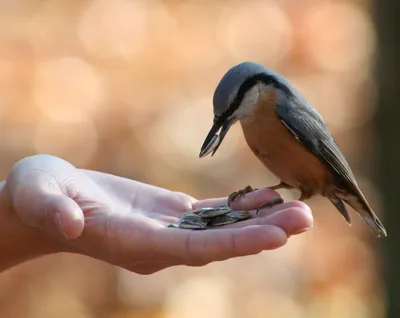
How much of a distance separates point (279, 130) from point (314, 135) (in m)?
0.15

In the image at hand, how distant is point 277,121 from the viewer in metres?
2.06

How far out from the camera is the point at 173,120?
3.91 m

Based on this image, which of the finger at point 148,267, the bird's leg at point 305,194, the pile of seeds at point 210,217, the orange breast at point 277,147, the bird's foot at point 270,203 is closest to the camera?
the finger at point 148,267

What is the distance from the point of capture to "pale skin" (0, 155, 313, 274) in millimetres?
1392

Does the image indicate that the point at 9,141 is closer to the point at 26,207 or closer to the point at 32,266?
the point at 32,266

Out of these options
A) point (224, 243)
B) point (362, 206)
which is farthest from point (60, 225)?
point (362, 206)

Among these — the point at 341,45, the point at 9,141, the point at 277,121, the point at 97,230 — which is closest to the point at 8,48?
the point at 9,141

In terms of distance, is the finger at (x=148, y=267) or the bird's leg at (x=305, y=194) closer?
the finger at (x=148, y=267)

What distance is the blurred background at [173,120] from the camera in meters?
3.69

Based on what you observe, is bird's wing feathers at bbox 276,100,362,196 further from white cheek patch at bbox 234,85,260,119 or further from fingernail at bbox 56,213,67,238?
fingernail at bbox 56,213,67,238

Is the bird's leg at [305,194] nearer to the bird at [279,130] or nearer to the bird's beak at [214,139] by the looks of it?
the bird at [279,130]

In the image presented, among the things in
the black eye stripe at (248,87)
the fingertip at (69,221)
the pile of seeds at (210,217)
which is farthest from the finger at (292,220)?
the black eye stripe at (248,87)

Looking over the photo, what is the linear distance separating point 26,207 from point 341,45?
2739mm

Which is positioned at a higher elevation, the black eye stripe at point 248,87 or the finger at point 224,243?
the black eye stripe at point 248,87
